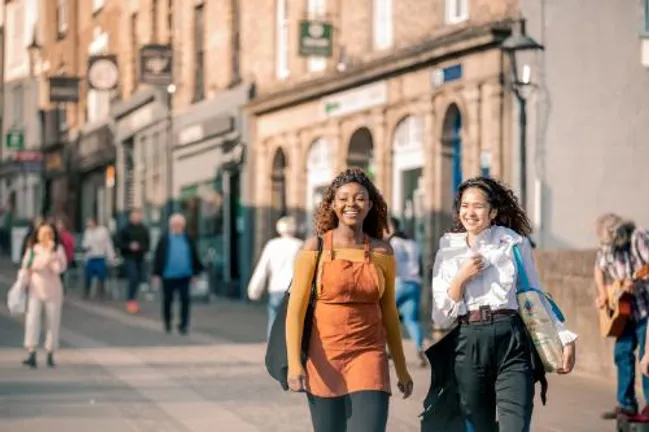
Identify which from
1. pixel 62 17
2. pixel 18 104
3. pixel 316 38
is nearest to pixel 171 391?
pixel 316 38

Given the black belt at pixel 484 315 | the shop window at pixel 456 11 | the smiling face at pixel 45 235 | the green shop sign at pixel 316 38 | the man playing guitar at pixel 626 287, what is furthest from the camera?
the green shop sign at pixel 316 38

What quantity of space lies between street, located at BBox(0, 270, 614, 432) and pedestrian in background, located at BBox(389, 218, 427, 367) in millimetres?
395

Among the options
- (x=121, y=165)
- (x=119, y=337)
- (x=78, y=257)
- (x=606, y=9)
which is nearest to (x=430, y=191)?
(x=606, y=9)

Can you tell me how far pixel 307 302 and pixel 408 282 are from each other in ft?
33.6

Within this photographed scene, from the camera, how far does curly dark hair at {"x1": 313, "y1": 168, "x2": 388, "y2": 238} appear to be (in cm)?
797

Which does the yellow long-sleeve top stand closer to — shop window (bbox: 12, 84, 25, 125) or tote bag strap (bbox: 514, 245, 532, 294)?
tote bag strap (bbox: 514, 245, 532, 294)

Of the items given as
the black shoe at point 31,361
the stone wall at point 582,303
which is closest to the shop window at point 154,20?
the black shoe at point 31,361

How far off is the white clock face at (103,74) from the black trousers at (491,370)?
3592cm

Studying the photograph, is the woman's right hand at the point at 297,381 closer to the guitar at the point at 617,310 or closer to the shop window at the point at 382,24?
the guitar at the point at 617,310

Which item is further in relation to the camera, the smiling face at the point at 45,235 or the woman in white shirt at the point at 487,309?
the smiling face at the point at 45,235

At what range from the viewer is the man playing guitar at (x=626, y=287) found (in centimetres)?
1291

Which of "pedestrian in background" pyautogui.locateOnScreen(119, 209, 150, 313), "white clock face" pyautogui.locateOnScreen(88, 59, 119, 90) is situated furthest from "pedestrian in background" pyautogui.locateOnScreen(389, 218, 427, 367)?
"white clock face" pyautogui.locateOnScreen(88, 59, 119, 90)

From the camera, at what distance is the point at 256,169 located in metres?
35.6

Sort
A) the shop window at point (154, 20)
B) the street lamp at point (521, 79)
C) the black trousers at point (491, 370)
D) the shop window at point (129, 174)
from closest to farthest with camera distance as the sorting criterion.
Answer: the black trousers at point (491, 370)
the street lamp at point (521, 79)
the shop window at point (154, 20)
the shop window at point (129, 174)
